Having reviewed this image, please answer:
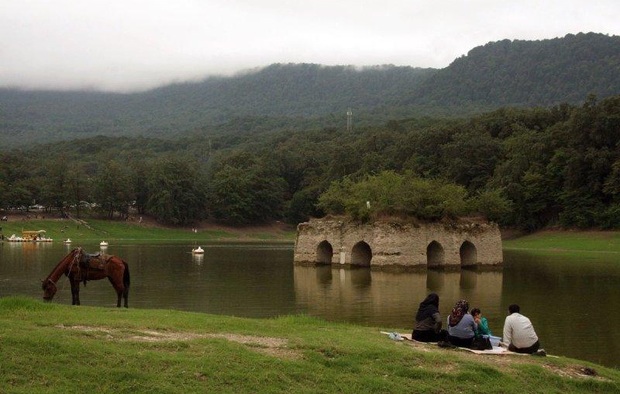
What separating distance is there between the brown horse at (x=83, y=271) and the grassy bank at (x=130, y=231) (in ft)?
199

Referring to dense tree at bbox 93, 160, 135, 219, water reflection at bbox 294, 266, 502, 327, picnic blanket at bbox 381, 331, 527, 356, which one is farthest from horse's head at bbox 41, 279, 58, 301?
dense tree at bbox 93, 160, 135, 219

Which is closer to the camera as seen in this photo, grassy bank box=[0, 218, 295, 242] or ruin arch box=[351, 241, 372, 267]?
ruin arch box=[351, 241, 372, 267]

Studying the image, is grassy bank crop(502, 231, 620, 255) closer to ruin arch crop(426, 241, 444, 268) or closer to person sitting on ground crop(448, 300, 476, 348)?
ruin arch crop(426, 241, 444, 268)

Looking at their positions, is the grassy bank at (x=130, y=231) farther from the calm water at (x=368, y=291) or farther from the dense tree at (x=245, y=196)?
the calm water at (x=368, y=291)

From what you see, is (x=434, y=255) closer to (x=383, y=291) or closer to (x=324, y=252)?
(x=324, y=252)

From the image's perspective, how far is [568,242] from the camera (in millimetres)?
68438

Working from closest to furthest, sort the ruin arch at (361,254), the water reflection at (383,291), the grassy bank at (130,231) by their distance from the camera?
the water reflection at (383,291) < the ruin arch at (361,254) < the grassy bank at (130,231)

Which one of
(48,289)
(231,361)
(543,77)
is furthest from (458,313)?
(543,77)

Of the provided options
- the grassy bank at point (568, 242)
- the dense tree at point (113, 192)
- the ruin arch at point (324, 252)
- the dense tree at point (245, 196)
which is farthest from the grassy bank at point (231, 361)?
the dense tree at point (245, 196)

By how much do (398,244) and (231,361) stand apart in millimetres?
33639

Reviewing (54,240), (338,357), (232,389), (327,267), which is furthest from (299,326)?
(54,240)

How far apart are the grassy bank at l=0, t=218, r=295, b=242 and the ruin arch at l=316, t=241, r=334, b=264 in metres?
36.7

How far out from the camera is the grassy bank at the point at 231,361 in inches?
380

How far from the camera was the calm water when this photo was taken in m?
22.6
